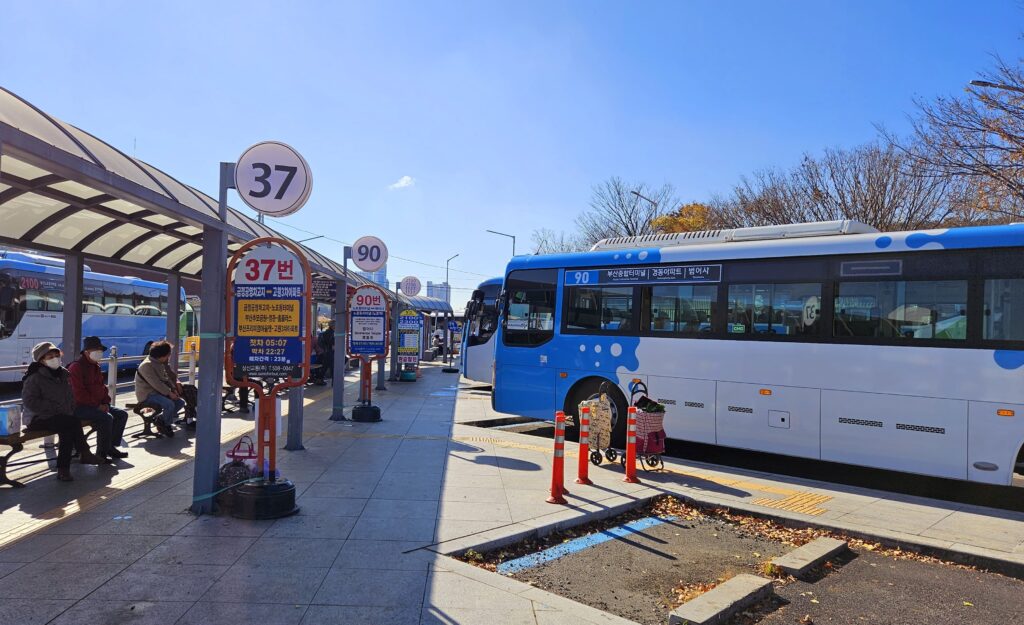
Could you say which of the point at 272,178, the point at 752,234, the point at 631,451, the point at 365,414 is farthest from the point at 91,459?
the point at 752,234

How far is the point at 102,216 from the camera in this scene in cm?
805

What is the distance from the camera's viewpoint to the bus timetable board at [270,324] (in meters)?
6.30

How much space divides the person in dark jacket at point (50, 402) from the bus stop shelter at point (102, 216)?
1564mm

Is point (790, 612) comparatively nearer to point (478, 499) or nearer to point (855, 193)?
point (478, 499)

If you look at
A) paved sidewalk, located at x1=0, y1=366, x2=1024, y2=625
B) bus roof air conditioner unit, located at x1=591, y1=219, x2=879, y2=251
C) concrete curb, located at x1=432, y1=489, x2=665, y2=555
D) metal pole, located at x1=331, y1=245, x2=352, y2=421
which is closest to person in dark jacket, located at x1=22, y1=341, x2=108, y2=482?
paved sidewalk, located at x1=0, y1=366, x2=1024, y2=625

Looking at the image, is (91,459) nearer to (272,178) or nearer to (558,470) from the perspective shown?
(272,178)

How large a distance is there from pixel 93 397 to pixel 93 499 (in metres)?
2.07

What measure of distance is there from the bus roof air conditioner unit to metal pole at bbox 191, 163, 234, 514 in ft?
22.8

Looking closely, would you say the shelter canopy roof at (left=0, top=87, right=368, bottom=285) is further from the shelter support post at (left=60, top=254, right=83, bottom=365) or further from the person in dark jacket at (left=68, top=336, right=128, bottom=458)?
the person in dark jacket at (left=68, top=336, right=128, bottom=458)

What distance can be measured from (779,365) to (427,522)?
5510mm

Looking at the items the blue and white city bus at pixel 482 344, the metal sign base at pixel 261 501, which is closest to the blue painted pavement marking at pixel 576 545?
the metal sign base at pixel 261 501

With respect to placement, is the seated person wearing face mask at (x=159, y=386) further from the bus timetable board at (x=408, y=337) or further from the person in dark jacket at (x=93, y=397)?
the bus timetable board at (x=408, y=337)

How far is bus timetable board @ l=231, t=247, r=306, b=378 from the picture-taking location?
6305 millimetres

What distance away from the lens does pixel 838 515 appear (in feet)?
22.7
